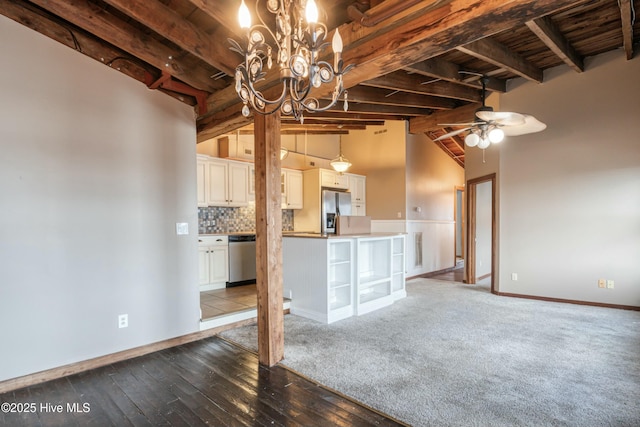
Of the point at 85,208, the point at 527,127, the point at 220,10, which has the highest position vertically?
the point at 220,10

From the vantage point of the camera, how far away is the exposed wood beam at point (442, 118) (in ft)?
18.0

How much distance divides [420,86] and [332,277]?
9.50ft

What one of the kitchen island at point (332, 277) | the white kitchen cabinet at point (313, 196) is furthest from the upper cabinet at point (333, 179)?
the kitchen island at point (332, 277)

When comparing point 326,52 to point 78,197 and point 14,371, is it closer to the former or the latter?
point 78,197

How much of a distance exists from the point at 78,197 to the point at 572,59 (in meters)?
5.97

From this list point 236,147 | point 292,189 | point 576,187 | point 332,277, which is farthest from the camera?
point 292,189

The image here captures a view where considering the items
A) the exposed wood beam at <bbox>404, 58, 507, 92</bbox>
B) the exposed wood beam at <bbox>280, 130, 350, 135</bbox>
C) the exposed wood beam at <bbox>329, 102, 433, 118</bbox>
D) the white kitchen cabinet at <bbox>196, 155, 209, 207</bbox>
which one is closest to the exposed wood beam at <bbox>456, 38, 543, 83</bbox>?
the exposed wood beam at <bbox>404, 58, 507, 92</bbox>

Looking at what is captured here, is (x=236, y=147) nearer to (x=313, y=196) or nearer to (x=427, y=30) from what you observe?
(x=313, y=196)

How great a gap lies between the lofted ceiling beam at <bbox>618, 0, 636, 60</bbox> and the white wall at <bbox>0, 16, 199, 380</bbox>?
4383 millimetres

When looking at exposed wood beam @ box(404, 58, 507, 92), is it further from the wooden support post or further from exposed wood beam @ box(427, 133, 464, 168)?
exposed wood beam @ box(427, 133, 464, 168)

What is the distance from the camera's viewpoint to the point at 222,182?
18.0 ft

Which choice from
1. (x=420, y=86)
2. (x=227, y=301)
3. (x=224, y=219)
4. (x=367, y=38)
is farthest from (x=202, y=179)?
(x=367, y=38)

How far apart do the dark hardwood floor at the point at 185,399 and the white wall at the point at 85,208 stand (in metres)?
0.36

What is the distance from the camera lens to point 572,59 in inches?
170
